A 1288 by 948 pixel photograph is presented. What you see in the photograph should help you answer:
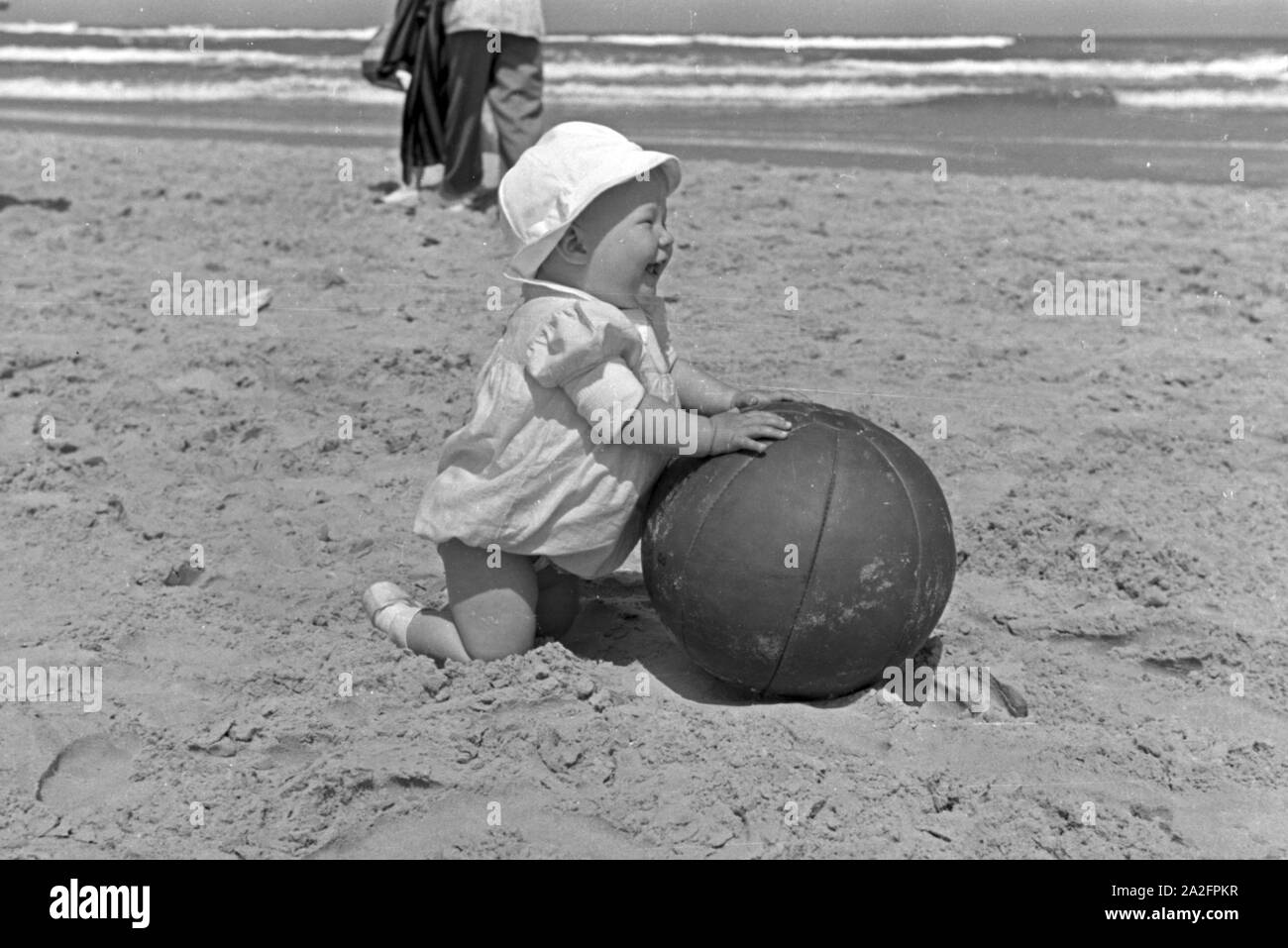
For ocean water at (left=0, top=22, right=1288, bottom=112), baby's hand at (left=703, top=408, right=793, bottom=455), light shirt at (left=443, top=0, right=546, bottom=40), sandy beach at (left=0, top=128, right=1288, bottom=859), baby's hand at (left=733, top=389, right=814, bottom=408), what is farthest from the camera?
ocean water at (left=0, top=22, right=1288, bottom=112)

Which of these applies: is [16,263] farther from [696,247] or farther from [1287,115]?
[1287,115]

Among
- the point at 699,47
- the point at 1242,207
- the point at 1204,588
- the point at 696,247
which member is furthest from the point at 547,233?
the point at 699,47

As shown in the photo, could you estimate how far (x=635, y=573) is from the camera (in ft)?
16.2

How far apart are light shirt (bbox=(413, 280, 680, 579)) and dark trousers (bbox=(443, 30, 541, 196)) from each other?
5442 millimetres

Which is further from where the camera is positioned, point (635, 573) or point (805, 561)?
point (635, 573)

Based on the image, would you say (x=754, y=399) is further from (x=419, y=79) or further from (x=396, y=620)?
(x=419, y=79)

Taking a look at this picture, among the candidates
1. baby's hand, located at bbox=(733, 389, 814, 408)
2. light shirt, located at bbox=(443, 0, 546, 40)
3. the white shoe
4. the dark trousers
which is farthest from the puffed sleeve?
the white shoe

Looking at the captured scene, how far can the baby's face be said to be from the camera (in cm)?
386

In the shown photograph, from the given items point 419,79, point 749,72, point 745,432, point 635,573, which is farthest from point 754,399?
point 749,72

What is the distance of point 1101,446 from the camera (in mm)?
5719

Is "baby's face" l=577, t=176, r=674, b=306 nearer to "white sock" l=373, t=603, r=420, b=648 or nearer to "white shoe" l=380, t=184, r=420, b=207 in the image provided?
"white sock" l=373, t=603, r=420, b=648

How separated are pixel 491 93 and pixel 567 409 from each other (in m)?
5.85

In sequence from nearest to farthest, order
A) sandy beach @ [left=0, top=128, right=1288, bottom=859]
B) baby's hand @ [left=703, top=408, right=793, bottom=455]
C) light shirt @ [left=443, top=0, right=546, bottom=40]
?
sandy beach @ [left=0, top=128, right=1288, bottom=859], baby's hand @ [left=703, top=408, right=793, bottom=455], light shirt @ [left=443, top=0, right=546, bottom=40]

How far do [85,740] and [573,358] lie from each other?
1664 mm
